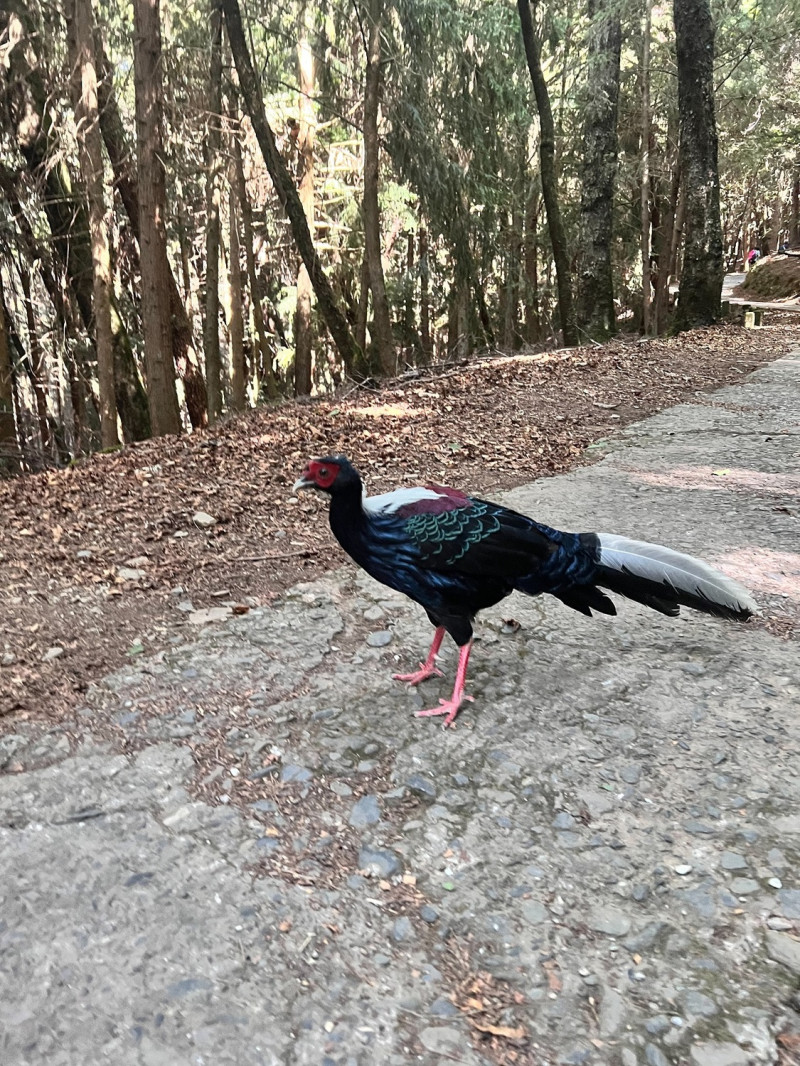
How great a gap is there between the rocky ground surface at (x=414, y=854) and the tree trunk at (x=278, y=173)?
8.25 m

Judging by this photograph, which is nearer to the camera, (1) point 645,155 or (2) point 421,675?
(2) point 421,675

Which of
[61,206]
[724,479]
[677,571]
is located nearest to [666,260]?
[61,206]

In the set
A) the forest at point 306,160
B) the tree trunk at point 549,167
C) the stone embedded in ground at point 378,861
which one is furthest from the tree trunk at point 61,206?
the stone embedded in ground at point 378,861

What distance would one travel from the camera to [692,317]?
46.4ft

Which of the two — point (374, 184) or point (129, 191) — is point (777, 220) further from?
point (129, 191)

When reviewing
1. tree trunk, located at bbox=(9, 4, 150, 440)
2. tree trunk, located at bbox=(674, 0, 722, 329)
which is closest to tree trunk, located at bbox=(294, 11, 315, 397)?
tree trunk, located at bbox=(9, 4, 150, 440)

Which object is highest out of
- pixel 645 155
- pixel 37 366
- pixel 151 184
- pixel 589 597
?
pixel 645 155

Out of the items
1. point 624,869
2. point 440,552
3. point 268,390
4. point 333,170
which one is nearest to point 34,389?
point 268,390

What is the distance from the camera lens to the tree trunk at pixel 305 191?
14.8 m

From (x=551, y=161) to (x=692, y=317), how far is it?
12.5ft

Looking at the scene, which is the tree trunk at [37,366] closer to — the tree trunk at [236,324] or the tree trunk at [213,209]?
the tree trunk at [213,209]

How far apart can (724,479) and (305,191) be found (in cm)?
1268

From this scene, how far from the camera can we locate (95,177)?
10.5 metres

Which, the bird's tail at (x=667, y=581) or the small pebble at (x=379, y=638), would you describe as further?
the small pebble at (x=379, y=638)
